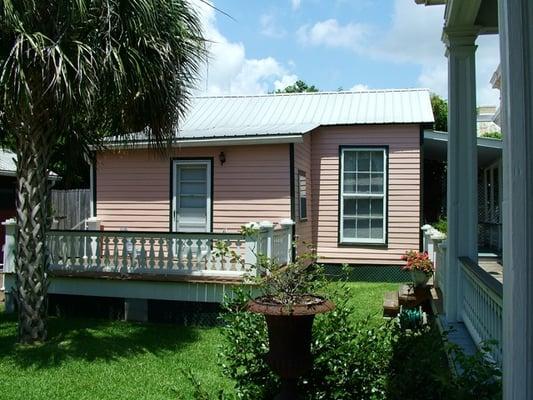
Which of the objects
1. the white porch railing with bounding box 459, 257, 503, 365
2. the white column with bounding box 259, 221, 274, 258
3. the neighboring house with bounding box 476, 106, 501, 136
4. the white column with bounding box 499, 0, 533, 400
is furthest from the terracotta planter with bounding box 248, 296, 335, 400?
the neighboring house with bounding box 476, 106, 501, 136

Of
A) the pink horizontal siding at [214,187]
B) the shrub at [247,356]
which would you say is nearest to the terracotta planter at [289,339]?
the shrub at [247,356]

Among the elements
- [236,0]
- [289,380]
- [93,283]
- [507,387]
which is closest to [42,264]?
[93,283]

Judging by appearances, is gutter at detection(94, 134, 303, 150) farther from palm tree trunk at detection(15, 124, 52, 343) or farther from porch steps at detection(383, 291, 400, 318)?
palm tree trunk at detection(15, 124, 52, 343)

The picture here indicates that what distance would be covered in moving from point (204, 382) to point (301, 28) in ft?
26.4

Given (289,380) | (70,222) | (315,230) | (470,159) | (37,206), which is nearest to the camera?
(289,380)

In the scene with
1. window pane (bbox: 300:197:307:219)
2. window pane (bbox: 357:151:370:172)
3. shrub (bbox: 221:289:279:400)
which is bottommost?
shrub (bbox: 221:289:279:400)

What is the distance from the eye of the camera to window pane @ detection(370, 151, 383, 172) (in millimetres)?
13140

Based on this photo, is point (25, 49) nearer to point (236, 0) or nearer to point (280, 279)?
point (236, 0)

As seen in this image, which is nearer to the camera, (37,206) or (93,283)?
(37,206)

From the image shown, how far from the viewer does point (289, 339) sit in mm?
3812

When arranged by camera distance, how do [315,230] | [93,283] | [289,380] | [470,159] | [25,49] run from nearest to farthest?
[289,380] < [470,159] < [25,49] < [93,283] < [315,230]

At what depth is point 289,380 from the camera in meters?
3.85

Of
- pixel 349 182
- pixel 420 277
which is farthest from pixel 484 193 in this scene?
pixel 420 277

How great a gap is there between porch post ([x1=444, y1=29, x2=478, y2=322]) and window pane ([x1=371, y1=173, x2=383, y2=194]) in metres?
6.89
